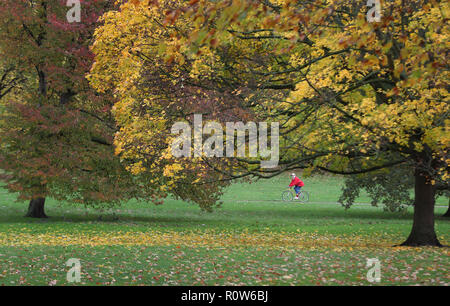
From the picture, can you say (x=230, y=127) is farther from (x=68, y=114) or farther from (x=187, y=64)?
(x=68, y=114)

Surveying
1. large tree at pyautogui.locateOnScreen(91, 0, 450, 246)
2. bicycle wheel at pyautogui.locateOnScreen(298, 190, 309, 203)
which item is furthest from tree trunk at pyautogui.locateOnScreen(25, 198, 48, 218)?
bicycle wheel at pyautogui.locateOnScreen(298, 190, 309, 203)

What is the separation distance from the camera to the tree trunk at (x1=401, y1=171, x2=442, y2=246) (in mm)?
15109

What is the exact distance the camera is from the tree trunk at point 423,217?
49.6ft

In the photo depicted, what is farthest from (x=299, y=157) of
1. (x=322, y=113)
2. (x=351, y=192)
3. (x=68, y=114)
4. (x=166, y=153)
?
(x=351, y=192)

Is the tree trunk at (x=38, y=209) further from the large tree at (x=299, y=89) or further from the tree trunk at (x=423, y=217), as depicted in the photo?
the tree trunk at (x=423, y=217)

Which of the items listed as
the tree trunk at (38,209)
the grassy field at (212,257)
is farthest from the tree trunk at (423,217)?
the tree trunk at (38,209)

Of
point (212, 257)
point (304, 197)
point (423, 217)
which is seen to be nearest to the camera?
point (212, 257)

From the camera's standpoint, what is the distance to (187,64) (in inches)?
523

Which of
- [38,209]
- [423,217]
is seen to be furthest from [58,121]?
[423,217]

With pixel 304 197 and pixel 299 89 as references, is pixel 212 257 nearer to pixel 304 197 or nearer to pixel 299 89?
pixel 299 89

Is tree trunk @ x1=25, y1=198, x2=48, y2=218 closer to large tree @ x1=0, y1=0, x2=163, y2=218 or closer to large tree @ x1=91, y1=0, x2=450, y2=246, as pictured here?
large tree @ x1=0, y1=0, x2=163, y2=218

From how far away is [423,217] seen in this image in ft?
49.7

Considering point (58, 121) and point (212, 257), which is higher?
point (58, 121)

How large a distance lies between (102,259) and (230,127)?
4.30m
